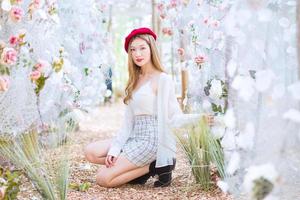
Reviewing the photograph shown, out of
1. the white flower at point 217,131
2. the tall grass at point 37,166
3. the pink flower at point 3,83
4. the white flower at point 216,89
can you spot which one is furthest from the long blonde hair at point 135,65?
the pink flower at point 3,83

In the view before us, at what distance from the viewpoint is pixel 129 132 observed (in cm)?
342

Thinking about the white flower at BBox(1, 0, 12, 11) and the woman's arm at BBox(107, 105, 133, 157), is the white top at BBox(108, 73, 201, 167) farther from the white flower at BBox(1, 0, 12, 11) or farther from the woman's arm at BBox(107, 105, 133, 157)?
the white flower at BBox(1, 0, 12, 11)

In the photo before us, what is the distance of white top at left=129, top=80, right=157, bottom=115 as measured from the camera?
10.9ft

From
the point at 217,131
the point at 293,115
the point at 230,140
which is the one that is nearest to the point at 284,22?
the point at 293,115

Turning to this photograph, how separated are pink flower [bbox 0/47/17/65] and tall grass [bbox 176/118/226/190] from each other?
1066 millimetres

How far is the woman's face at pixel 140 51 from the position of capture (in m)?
3.31

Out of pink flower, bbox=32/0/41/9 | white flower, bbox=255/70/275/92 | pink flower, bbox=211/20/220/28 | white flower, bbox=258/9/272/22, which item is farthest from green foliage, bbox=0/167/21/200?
pink flower, bbox=211/20/220/28

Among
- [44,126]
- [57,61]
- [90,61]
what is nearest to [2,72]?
[57,61]

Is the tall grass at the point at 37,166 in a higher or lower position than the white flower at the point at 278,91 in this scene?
lower

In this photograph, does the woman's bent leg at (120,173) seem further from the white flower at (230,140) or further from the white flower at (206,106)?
the white flower at (230,140)

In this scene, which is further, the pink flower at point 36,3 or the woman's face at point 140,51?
the woman's face at point 140,51

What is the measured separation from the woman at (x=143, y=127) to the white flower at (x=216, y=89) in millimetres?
210

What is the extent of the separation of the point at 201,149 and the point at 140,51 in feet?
2.33

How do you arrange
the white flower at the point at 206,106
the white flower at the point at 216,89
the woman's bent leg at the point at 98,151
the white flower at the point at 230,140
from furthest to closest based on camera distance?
the woman's bent leg at the point at 98,151 < the white flower at the point at 206,106 < the white flower at the point at 216,89 < the white flower at the point at 230,140
